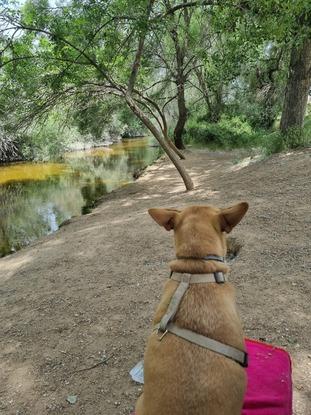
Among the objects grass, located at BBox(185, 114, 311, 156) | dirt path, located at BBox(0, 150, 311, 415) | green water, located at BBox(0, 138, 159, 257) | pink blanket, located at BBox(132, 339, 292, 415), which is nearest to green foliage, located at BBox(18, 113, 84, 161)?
green water, located at BBox(0, 138, 159, 257)

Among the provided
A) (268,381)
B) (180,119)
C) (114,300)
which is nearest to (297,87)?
(114,300)

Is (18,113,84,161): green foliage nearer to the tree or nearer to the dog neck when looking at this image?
the tree

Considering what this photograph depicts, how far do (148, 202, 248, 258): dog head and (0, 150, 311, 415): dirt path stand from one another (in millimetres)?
1570

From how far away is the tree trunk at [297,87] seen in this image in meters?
10.8

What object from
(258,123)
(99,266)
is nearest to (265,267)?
(99,266)

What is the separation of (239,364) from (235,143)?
2105 centimetres

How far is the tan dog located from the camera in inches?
74.1

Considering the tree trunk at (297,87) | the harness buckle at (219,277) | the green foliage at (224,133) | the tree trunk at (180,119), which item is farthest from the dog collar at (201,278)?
the green foliage at (224,133)

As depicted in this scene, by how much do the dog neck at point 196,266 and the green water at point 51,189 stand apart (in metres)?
9.36

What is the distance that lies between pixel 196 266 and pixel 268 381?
53.9 inches

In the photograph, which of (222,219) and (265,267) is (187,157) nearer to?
(265,267)

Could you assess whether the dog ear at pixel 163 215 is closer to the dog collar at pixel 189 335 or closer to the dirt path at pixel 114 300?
the dog collar at pixel 189 335

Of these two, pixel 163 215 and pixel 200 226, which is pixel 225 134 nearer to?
pixel 163 215

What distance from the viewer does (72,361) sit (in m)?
3.78
